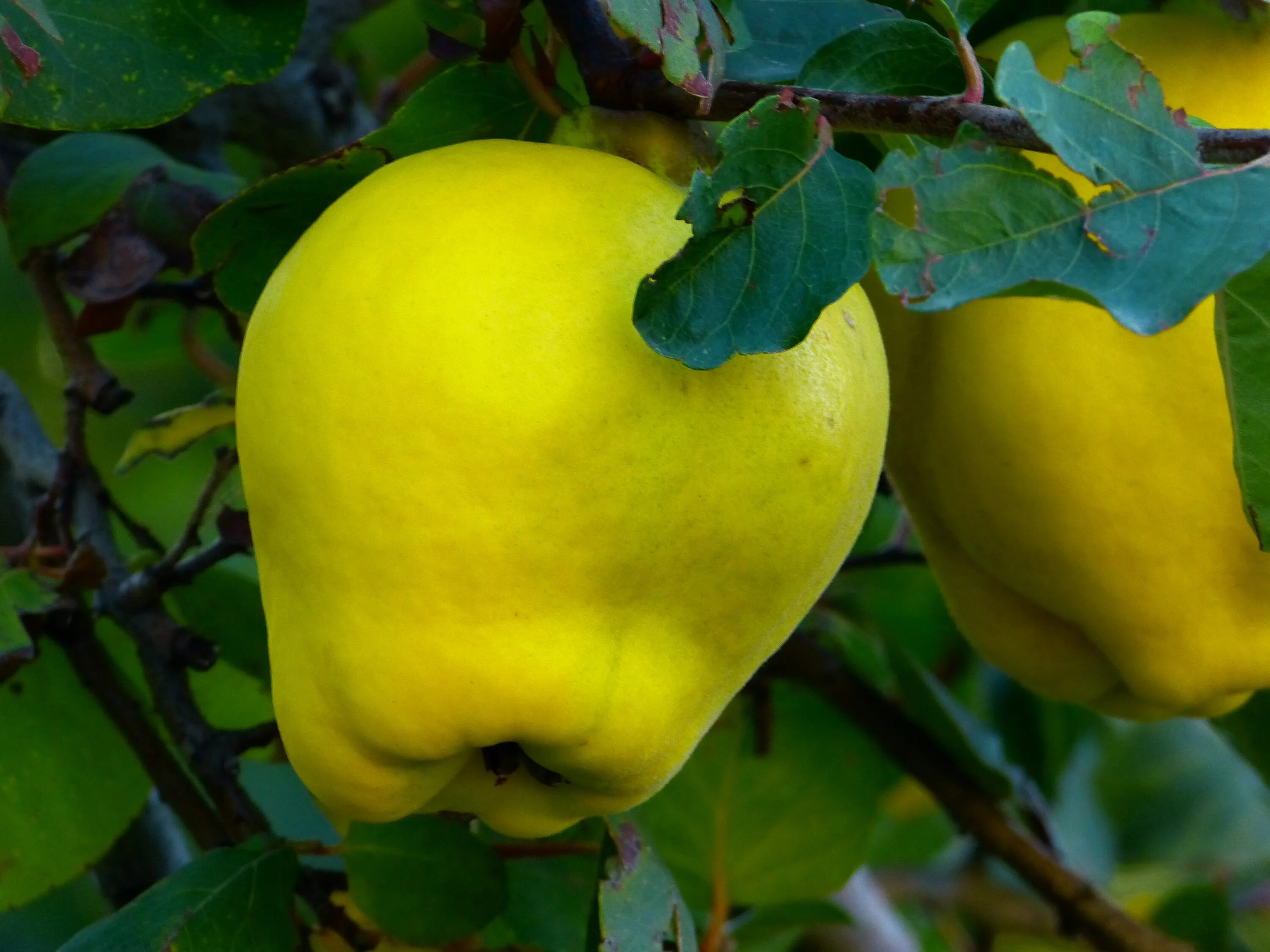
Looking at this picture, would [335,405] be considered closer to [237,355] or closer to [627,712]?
[627,712]

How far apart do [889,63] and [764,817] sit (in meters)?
0.73

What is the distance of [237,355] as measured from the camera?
4.39 feet

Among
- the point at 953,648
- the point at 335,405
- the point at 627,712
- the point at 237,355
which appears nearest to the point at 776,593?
the point at 627,712

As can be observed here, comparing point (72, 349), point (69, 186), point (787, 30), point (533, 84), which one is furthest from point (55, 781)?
point (787, 30)

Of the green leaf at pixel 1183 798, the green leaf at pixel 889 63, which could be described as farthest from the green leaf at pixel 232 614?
the green leaf at pixel 1183 798

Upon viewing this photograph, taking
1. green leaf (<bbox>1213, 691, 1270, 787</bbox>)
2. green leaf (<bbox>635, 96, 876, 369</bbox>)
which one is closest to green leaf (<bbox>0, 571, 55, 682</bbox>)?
green leaf (<bbox>635, 96, 876, 369</bbox>)

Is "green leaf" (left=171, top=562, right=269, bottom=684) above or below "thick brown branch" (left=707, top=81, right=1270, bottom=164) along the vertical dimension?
below

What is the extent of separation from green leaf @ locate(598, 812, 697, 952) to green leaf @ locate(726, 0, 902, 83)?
40cm

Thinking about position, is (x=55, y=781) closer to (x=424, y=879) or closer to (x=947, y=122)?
(x=424, y=879)

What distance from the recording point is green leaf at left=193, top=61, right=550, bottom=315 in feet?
2.25

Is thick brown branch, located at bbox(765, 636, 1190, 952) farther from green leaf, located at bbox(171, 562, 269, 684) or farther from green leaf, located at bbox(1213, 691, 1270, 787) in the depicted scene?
green leaf, located at bbox(171, 562, 269, 684)

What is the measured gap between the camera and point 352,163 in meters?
0.69

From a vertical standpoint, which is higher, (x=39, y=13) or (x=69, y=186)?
(x=39, y=13)

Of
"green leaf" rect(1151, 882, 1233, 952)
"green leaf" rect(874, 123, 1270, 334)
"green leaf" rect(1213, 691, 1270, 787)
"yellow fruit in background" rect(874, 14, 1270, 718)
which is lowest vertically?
"green leaf" rect(1151, 882, 1233, 952)
